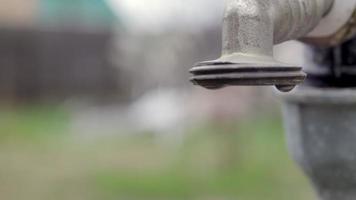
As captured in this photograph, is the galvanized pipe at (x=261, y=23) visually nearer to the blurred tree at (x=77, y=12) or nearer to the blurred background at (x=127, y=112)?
the blurred background at (x=127, y=112)

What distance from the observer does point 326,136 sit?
2.40ft

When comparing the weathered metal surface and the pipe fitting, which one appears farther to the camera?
the weathered metal surface

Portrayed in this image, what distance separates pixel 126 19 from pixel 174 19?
4.25ft

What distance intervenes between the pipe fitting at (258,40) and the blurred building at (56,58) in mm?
5712

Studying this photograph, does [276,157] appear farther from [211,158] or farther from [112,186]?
[112,186]

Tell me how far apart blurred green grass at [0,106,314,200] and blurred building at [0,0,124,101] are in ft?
5.58

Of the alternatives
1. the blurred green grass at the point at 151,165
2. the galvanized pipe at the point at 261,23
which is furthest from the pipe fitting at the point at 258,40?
the blurred green grass at the point at 151,165

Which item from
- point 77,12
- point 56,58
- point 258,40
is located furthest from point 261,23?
point 77,12

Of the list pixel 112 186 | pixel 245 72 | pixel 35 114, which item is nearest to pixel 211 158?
pixel 112 186

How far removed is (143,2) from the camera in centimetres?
716

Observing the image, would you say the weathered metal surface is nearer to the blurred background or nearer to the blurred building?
the blurred background

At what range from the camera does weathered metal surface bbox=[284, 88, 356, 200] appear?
2.36ft

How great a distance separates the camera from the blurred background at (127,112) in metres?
3.04

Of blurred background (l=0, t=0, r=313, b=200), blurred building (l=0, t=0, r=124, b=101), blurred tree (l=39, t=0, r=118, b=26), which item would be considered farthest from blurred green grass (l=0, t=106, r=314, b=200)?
blurred tree (l=39, t=0, r=118, b=26)
